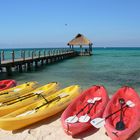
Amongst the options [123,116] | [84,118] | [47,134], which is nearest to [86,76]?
[123,116]

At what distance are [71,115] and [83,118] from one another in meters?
0.45

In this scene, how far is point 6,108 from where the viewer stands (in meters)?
7.50

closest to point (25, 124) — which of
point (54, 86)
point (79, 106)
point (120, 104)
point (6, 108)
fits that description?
point (6, 108)

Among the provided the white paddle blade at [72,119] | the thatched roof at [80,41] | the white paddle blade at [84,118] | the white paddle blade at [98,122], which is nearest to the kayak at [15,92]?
the white paddle blade at [72,119]

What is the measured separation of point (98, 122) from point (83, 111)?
3.42ft

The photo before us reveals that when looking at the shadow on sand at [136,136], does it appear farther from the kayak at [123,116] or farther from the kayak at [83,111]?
the kayak at [83,111]

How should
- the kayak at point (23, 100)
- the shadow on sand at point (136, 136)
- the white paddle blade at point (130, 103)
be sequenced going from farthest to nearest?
1. the kayak at point (23, 100)
2. the white paddle blade at point (130, 103)
3. the shadow on sand at point (136, 136)

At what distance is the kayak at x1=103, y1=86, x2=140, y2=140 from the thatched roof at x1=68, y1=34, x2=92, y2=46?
3613 centimetres

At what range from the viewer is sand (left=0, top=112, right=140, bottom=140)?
6.21 meters

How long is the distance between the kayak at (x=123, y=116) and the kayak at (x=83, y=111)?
31cm

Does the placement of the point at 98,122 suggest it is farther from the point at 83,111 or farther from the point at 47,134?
the point at 47,134

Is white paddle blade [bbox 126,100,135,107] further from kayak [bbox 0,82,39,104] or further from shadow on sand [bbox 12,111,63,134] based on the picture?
kayak [bbox 0,82,39,104]

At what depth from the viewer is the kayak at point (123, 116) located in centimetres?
568

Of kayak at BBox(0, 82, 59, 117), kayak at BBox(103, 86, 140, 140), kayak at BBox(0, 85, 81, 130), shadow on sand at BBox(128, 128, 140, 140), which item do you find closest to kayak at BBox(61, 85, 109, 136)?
kayak at BBox(103, 86, 140, 140)
